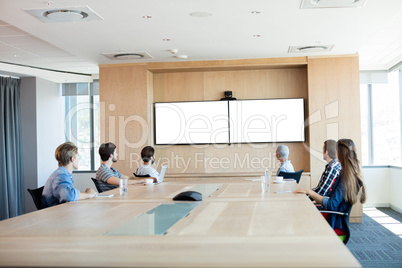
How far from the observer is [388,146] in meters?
9.79

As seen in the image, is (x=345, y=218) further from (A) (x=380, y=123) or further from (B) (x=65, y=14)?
(A) (x=380, y=123)

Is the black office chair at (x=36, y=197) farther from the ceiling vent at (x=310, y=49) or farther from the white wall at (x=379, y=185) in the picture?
the white wall at (x=379, y=185)

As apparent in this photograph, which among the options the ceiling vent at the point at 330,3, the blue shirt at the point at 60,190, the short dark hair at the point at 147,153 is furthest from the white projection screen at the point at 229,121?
the blue shirt at the point at 60,190

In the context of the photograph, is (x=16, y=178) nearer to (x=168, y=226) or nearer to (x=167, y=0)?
(x=167, y=0)

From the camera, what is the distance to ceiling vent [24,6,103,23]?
5.06 m

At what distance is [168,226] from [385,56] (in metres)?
7.43

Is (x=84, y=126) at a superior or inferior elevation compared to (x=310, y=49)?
inferior

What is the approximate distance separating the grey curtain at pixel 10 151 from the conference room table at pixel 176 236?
6.22 meters

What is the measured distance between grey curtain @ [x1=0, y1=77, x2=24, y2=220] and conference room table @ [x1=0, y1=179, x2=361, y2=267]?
6.22m

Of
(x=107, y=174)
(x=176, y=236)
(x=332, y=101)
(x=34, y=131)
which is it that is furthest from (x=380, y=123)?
(x=176, y=236)

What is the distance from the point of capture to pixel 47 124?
33.7 ft

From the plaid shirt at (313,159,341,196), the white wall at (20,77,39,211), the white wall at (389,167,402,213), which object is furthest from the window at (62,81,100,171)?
the plaid shirt at (313,159,341,196)

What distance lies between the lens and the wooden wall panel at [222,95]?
8688mm

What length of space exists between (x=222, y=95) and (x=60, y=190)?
17.1ft
